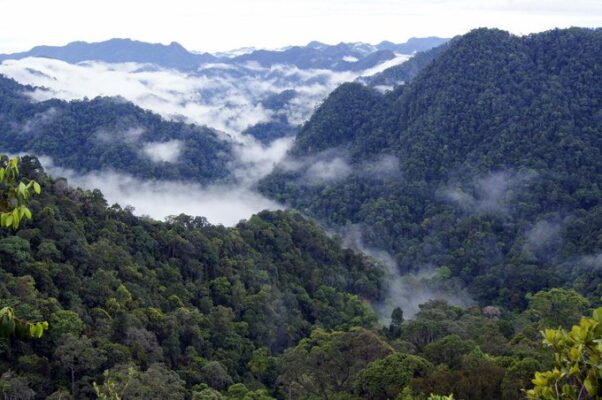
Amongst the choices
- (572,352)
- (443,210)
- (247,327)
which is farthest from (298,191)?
(572,352)

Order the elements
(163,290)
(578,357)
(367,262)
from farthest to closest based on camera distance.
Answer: (367,262) < (163,290) < (578,357)

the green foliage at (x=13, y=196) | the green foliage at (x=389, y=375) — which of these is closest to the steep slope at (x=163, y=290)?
the green foliage at (x=389, y=375)

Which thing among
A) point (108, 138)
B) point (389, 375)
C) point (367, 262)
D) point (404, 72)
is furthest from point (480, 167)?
point (404, 72)

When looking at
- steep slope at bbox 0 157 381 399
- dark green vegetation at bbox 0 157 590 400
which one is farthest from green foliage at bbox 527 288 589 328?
steep slope at bbox 0 157 381 399

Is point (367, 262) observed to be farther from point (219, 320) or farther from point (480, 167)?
point (480, 167)

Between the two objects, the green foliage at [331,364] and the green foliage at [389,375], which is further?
the green foliage at [331,364]

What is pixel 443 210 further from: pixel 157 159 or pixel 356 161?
pixel 157 159

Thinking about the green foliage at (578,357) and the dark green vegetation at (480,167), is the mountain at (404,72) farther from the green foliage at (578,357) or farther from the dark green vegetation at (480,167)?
the green foliage at (578,357)
